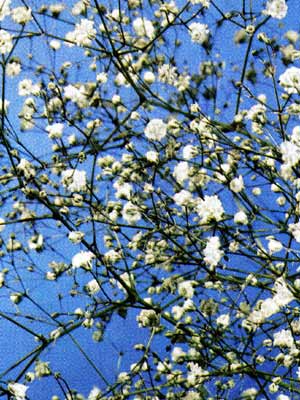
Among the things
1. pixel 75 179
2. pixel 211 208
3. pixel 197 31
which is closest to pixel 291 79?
pixel 211 208

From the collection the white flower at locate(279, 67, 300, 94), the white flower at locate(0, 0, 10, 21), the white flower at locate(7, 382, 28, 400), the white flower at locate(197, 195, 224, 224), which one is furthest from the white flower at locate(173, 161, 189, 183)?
the white flower at locate(7, 382, 28, 400)

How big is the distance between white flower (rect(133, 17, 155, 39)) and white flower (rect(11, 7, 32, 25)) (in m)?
0.67

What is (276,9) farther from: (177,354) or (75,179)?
(177,354)

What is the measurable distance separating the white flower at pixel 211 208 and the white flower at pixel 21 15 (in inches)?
53.6

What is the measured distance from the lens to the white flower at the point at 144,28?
4.27m

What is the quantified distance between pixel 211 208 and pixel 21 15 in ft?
4.76

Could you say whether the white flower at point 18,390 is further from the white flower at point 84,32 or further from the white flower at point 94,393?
the white flower at point 84,32

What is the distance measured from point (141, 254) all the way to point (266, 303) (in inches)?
49.4

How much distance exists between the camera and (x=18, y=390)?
320 cm

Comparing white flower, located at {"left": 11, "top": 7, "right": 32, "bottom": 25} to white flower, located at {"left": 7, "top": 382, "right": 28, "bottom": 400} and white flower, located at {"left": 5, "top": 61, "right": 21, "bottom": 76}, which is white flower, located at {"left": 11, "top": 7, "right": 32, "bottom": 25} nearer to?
white flower, located at {"left": 5, "top": 61, "right": 21, "bottom": 76}

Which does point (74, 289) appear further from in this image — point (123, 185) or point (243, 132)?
point (243, 132)

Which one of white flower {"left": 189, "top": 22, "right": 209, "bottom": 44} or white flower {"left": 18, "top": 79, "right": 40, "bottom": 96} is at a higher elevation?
white flower {"left": 189, "top": 22, "right": 209, "bottom": 44}

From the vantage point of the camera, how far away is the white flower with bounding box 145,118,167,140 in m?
3.77

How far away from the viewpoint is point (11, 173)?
14.6 ft
